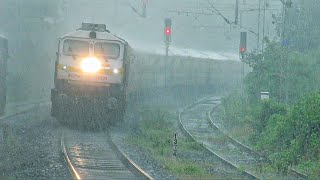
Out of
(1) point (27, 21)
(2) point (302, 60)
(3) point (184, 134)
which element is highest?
(1) point (27, 21)

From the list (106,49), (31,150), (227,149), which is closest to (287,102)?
(227,149)

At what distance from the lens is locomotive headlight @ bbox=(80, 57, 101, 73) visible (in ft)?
75.3

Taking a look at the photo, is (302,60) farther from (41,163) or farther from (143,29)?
(143,29)

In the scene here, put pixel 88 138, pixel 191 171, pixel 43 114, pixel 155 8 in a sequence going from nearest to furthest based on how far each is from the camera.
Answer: pixel 191 171, pixel 88 138, pixel 43 114, pixel 155 8

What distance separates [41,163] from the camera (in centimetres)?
1587

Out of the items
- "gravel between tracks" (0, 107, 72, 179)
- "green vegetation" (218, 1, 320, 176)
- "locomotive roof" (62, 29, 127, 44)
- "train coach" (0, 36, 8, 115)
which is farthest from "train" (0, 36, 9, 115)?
"green vegetation" (218, 1, 320, 176)

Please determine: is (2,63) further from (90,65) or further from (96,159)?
(96,159)

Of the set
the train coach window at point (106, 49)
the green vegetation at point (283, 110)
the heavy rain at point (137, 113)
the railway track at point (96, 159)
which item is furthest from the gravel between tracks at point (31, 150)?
the green vegetation at point (283, 110)

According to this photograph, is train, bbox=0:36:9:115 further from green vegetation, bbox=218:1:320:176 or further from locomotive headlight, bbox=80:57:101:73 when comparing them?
green vegetation, bbox=218:1:320:176

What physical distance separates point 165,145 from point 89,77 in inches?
164

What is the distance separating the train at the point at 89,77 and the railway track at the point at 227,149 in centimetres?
326

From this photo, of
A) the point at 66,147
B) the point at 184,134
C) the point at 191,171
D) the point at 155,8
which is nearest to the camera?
the point at 191,171

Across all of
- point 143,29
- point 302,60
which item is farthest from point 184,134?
point 143,29

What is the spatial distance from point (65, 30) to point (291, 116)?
3197 cm
